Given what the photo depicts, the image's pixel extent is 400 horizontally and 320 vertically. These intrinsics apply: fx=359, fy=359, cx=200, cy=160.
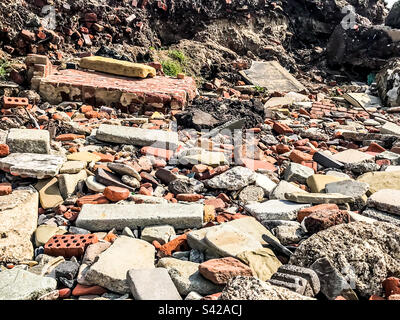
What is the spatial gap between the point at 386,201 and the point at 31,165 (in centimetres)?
283

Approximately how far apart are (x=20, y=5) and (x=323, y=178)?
20.0 ft

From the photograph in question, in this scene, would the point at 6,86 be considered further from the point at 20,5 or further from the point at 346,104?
the point at 346,104

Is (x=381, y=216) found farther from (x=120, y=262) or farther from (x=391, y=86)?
(x=391, y=86)

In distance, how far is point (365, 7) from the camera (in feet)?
42.4

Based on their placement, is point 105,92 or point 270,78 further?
point 270,78

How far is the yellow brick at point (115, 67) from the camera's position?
5820 millimetres

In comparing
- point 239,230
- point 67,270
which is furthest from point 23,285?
point 239,230

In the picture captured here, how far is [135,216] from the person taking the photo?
99.7 inches

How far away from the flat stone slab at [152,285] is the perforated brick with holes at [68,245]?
19.9 inches

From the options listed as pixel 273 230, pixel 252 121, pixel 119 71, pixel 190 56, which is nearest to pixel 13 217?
pixel 273 230

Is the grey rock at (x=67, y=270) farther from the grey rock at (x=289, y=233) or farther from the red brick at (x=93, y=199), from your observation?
the grey rock at (x=289, y=233)

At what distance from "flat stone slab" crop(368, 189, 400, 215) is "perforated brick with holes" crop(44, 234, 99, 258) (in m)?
2.07

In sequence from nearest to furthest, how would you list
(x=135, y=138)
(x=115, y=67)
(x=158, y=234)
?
(x=158, y=234)
(x=135, y=138)
(x=115, y=67)

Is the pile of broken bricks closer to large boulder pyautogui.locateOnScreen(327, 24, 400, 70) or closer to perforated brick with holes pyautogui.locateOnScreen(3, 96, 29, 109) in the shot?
perforated brick with holes pyautogui.locateOnScreen(3, 96, 29, 109)
